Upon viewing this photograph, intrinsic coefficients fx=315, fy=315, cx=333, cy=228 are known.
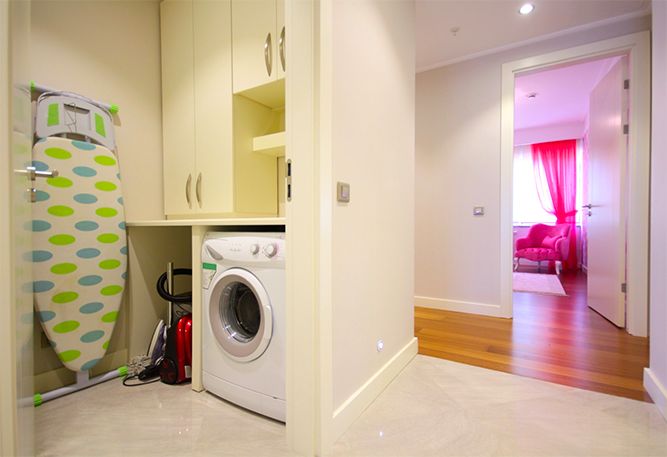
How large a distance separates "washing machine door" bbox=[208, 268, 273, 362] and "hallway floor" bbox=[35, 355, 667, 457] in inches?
11.8

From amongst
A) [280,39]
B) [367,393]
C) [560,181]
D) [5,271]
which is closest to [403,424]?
[367,393]

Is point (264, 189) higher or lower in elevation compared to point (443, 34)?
lower

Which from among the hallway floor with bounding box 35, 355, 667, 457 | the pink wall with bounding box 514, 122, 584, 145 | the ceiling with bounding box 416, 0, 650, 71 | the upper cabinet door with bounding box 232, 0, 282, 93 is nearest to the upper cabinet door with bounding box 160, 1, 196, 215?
the upper cabinet door with bounding box 232, 0, 282, 93

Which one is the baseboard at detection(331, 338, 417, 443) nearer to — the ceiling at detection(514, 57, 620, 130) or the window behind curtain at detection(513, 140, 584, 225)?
the ceiling at detection(514, 57, 620, 130)

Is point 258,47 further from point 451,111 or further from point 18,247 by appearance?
point 451,111

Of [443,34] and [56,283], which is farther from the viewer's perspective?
[443,34]

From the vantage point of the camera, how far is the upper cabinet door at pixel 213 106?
1.95 m

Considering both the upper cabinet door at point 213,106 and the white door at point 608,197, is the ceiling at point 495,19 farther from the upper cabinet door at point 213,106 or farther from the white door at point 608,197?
the upper cabinet door at point 213,106

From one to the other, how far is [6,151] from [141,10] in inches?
68.3

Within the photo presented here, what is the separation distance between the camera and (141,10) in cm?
207

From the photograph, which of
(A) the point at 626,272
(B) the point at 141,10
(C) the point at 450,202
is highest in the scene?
(B) the point at 141,10

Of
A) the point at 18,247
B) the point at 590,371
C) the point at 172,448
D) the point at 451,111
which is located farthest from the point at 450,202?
the point at 18,247

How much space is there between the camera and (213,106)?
79.2 inches

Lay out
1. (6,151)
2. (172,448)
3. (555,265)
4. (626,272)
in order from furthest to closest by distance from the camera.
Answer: (555,265), (626,272), (172,448), (6,151)
